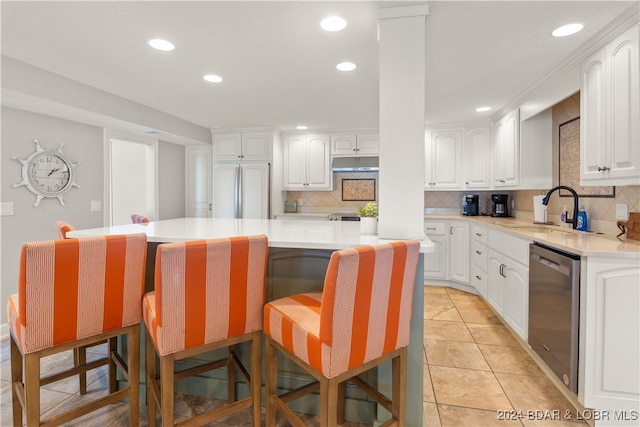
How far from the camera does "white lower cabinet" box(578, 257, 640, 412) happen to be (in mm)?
1678

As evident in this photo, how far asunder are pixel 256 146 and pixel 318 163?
3.24ft

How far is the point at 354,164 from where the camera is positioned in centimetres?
490

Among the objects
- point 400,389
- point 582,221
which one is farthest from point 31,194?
point 582,221

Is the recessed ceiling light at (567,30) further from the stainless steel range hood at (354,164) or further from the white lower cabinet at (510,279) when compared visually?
the stainless steel range hood at (354,164)

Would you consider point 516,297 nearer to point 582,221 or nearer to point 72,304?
point 582,221

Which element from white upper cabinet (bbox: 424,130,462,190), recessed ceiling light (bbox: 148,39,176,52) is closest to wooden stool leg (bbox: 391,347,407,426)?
recessed ceiling light (bbox: 148,39,176,52)

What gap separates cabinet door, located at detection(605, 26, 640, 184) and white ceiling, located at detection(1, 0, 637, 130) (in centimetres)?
20

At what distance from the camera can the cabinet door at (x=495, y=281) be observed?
3.06 meters

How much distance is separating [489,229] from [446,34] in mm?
2114

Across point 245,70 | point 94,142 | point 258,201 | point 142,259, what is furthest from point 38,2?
point 258,201

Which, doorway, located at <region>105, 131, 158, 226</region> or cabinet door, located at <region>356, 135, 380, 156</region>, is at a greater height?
cabinet door, located at <region>356, 135, 380, 156</region>

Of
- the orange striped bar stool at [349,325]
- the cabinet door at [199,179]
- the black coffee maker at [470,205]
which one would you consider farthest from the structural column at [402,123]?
the cabinet door at [199,179]

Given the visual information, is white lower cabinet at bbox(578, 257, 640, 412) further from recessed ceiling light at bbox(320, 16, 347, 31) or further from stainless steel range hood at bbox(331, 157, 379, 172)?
stainless steel range hood at bbox(331, 157, 379, 172)

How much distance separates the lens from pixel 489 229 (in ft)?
11.3
